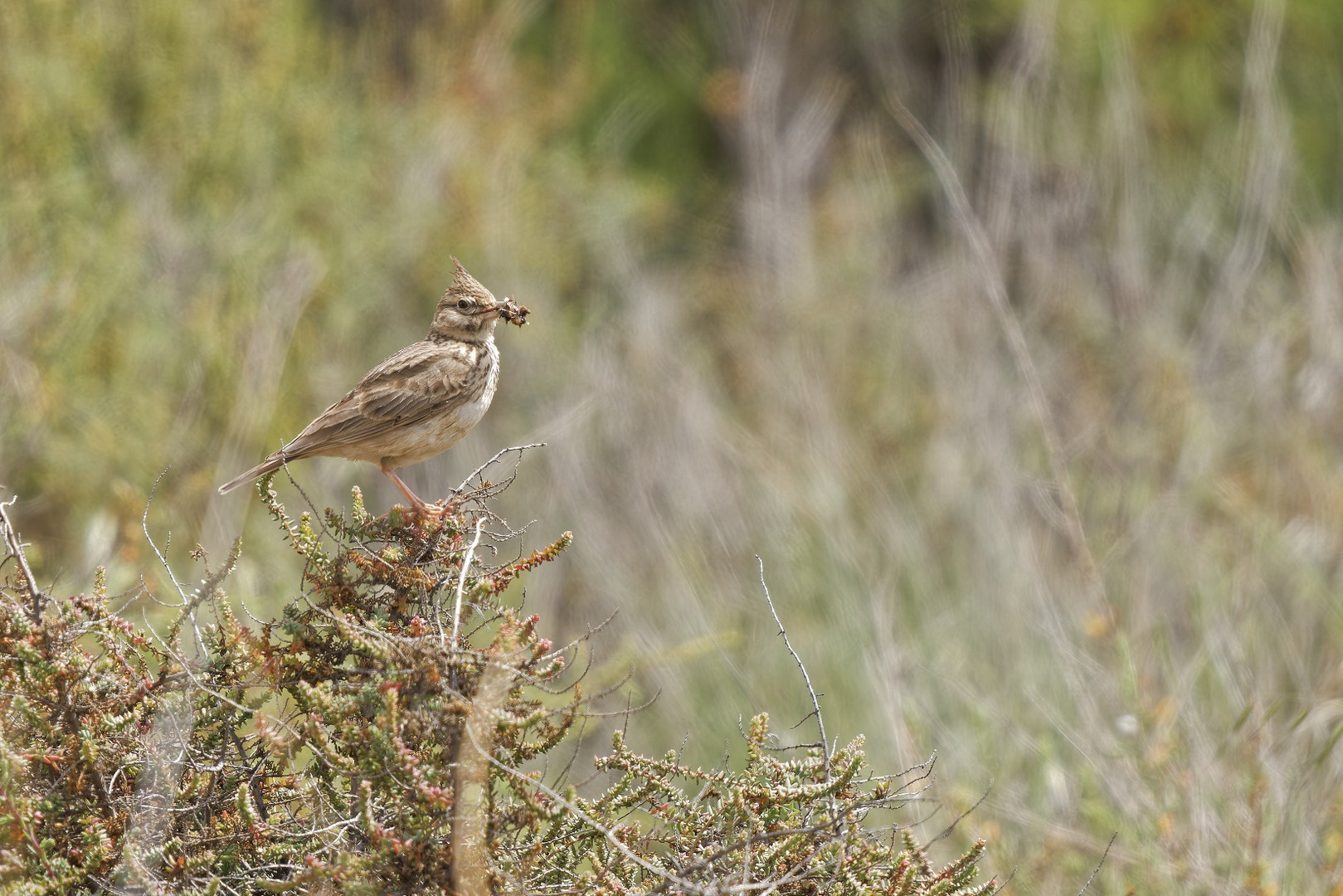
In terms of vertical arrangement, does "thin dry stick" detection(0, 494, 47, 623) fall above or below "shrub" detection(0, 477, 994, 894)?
above

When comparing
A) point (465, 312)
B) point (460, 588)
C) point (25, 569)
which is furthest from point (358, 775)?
point (465, 312)

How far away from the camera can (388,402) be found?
487cm

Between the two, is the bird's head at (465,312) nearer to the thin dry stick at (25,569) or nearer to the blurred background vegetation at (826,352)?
the blurred background vegetation at (826,352)

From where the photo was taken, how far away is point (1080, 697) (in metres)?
5.62

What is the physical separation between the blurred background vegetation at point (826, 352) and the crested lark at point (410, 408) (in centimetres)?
92

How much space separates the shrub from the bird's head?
215cm

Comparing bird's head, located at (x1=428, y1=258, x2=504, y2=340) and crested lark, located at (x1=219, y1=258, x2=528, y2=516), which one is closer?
crested lark, located at (x1=219, y1=258, x2=528, y2=516)

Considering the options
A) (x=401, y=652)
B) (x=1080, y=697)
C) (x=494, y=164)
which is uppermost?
(x=494, y=164)

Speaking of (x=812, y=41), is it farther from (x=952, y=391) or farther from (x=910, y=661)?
(x=910, y=661)

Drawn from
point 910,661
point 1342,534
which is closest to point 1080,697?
point 910,661

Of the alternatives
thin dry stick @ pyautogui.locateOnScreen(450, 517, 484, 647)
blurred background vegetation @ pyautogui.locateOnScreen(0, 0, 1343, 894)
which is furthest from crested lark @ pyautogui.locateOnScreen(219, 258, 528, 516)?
thin dry stick @ pyautogui.locateOnScreen(450, 517, 484, 647)

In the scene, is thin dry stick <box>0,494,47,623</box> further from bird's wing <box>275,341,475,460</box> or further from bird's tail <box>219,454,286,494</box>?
bird's wing <box>275,341,475,460</box>

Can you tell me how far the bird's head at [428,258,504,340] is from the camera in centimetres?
521

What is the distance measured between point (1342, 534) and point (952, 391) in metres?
2.68
